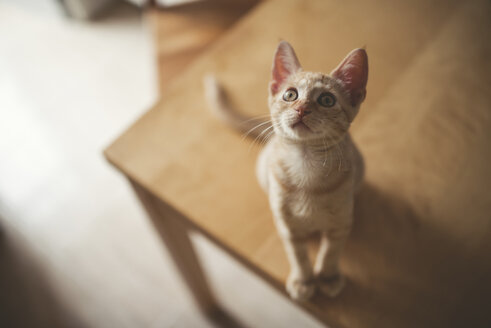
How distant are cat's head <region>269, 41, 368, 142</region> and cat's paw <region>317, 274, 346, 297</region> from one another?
265 mm

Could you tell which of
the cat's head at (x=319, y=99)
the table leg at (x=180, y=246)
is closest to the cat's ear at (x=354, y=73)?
the cat's head at (x=319, y=99)

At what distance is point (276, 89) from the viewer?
513 mm

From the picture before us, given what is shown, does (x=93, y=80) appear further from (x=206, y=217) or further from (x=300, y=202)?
(x=300, y=202)

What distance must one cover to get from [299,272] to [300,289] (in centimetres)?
3

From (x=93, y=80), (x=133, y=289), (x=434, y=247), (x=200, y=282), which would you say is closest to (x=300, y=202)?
(x=434, y=247)

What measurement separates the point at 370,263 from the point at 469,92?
0.44 m

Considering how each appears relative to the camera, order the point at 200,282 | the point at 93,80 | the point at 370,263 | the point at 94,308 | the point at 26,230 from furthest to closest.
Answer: the point at 93,80 → the point at 26,230 → the point at 94,308 → the point at 200,282 → the point at 370,263

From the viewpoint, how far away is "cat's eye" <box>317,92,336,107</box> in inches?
17.8

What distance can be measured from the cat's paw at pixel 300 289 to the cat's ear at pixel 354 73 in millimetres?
307

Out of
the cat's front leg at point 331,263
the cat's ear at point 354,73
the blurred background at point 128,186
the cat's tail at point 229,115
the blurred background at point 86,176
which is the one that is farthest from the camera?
the blurred background at point 86,176

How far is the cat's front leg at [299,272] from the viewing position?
1.94ft

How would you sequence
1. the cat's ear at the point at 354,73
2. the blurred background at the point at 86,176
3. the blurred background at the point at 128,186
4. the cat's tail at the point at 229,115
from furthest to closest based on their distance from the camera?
1. the blurred background at the point at 86,176
2. the cat's tail at the point at 229,115
3. the blurred background at the point at 128,186
4. the cat's ear at the point at 354,73

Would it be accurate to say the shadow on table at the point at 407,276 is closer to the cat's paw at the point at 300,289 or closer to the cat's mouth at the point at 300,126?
the cat's paw at the point at 300,289

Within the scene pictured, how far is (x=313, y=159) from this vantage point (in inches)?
19.8
